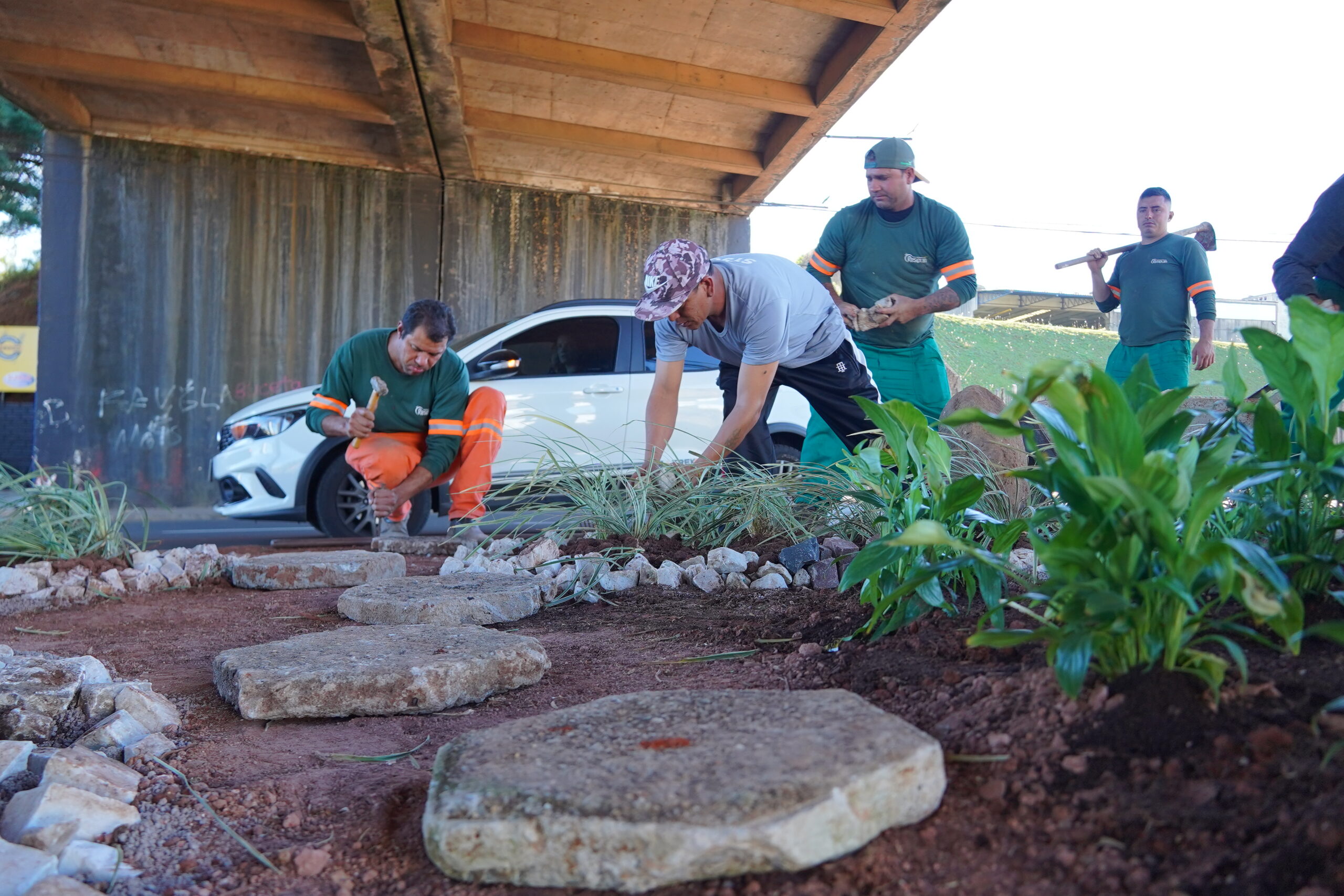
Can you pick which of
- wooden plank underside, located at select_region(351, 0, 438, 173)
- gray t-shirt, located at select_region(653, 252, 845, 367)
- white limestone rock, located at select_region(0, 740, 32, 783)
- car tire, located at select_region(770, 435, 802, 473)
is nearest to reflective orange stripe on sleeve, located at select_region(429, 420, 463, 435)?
gray t-shirt, located at select_region(653, 252, 845, 367)

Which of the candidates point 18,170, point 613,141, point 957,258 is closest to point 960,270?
point 957,258

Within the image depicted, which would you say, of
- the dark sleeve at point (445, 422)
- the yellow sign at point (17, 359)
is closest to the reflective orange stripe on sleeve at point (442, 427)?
the dark sleeve at point (445, 422)

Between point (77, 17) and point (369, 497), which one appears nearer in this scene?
point (369, 497)

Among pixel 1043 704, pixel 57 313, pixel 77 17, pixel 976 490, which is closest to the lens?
pixel 1043 704

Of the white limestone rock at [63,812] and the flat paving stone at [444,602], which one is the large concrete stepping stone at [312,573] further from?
the white limestone rock at [63,812]

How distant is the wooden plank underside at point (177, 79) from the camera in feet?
23.2

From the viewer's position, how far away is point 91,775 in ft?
4.42

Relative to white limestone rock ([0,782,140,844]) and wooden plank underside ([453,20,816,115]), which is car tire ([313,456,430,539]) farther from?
white limestone rock ([0,782,140,844])

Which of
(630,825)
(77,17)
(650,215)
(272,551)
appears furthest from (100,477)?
(630,825)

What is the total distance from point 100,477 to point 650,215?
228 inches

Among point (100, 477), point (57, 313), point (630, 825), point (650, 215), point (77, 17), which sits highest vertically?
point (77, 17)

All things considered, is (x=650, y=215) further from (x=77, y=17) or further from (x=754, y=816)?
(x=754, y=816)

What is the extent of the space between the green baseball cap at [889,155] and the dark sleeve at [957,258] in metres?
0.37

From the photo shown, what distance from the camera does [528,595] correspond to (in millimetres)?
2670
